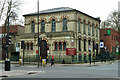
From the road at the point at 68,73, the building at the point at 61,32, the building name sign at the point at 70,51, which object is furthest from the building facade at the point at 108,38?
the road at the point at 68,73

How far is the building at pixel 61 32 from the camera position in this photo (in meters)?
39.1

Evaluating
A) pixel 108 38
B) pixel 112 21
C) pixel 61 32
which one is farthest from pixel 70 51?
pixel 112 21

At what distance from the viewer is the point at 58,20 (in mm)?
41312

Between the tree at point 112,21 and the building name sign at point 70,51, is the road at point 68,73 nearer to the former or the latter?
the building name sign at point 70,51

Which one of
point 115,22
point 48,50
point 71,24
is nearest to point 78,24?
point 71,24

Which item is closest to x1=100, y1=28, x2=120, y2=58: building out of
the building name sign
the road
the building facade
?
the building facade

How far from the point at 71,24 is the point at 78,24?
1964mm

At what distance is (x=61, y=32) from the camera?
3922 cm

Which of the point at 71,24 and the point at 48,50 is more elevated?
the point at 71,24

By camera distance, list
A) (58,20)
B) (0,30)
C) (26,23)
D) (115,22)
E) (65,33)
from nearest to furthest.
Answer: (65,33) < (58,20) < (26,23) < (0,30) < (115,22)

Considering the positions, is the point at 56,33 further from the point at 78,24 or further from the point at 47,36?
the point at 78,24

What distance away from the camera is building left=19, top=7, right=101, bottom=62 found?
39.1m

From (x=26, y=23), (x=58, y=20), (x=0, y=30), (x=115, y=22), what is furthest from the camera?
(x=115, y=22)

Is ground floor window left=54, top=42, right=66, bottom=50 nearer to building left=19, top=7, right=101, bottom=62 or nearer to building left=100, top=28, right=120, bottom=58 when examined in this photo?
building left=19, top=7, right=101, bottom=62
